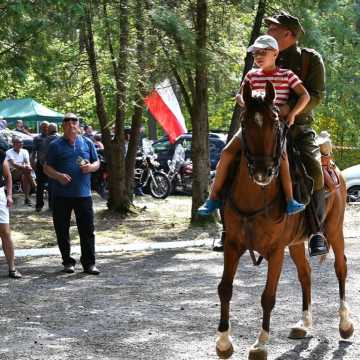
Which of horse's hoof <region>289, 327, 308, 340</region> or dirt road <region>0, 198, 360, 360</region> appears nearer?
dirt road <region>0, 198, 360, 360</region>

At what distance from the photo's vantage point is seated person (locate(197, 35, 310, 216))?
6207 mm

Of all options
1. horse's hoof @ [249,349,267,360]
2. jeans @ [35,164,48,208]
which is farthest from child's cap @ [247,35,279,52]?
jeans @ [35,164,48,208]

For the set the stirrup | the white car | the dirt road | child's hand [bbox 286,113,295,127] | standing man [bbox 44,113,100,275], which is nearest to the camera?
child's hand [bbox 286,113,295,127]

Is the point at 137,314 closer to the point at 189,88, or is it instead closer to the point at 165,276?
the point at 165,276

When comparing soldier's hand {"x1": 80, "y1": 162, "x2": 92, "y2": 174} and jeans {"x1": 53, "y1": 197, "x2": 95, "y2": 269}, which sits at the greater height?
soldier's hand {"x1": 80, "y1": 162, "x2": 92, "y2": 174}

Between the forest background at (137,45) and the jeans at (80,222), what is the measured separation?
2.58 metres

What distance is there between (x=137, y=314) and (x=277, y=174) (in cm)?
283

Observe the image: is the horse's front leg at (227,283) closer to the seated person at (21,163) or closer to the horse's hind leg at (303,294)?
the horse's hind leg at (303,294)

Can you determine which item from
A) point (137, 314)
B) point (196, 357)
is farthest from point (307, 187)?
point (137, 314)

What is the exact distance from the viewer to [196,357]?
6477 mm

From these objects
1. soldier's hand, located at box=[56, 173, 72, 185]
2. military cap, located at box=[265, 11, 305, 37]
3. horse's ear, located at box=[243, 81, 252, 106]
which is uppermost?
military cap, located at box=[265, 11, 305, 37]

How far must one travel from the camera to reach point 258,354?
6.16 m

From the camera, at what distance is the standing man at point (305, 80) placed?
22.6 feet

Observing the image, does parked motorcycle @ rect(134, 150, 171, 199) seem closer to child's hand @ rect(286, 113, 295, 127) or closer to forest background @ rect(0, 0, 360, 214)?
forest background @ rect(0, 0, 360, 214)
